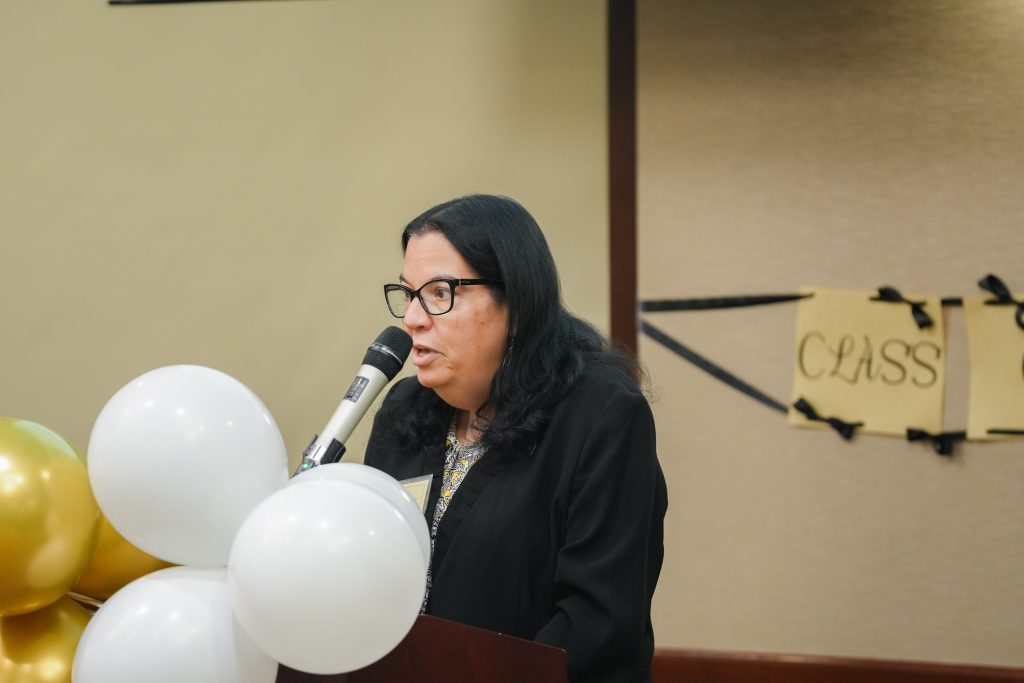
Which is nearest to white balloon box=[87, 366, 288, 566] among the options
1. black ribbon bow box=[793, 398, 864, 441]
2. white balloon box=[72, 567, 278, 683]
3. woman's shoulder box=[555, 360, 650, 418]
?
white balloon box=[72, 567, 278, 683]

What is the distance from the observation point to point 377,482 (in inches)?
34.3

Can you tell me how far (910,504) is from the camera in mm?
2211

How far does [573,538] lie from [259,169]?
155 cm

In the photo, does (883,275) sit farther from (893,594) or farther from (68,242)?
(68,242)

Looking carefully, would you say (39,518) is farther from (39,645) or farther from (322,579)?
(322,579)

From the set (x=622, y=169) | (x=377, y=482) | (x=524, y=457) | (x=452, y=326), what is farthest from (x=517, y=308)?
(x=622, y=169)

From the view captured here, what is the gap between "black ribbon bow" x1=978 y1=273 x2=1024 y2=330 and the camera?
7.10ft

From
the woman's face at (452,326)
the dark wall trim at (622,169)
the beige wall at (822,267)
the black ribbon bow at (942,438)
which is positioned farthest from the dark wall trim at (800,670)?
the woman's face at (452,326)

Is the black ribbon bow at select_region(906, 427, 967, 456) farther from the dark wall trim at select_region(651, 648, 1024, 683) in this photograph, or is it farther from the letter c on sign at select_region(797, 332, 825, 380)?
the dark wall trim at select_region(651, 648, 1024, 683)

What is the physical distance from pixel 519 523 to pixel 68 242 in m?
1.74

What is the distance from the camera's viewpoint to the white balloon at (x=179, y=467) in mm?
850

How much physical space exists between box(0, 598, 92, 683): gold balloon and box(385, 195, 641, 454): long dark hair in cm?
56

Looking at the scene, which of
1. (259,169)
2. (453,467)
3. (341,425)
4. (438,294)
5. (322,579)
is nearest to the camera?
(322,579)

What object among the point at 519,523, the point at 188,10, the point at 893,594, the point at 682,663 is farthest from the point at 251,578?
the point at 188,10
